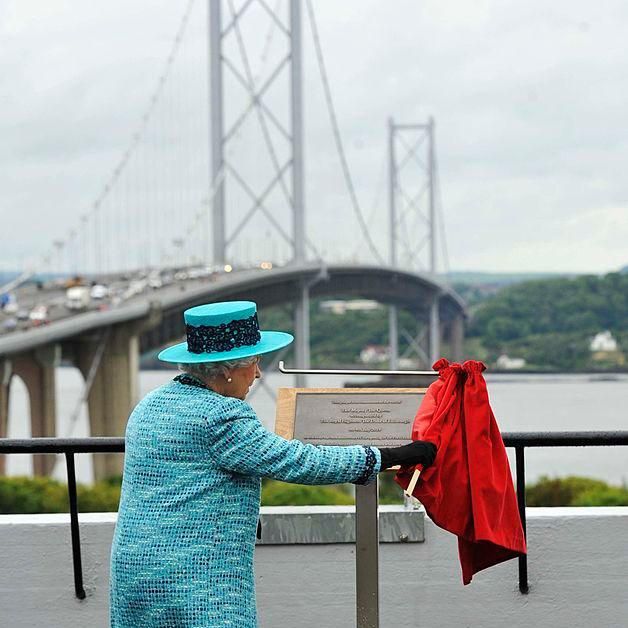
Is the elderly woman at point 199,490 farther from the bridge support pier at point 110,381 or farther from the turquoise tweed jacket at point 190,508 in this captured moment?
the bridge support pier at point 110,381

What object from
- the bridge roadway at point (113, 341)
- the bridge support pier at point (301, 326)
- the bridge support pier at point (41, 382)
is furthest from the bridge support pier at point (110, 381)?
the bridge support pier at point (301, 326)

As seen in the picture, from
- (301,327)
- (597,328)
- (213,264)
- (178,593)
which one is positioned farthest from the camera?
(597,328)

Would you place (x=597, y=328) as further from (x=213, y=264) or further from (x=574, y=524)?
(x=574, y=524)

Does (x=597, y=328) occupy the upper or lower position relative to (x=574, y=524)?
lower

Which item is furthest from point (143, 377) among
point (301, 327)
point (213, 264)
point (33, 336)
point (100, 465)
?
point (33, 336)

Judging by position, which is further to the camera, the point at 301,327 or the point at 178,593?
the point at 301,327

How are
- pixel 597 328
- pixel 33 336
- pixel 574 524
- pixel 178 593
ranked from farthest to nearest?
pixel 597 328 < pixel 33 336 < pixel 574 524 < pixel 178 593

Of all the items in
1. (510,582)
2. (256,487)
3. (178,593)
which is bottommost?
(510,582)

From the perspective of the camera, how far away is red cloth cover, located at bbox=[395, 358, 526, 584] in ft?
9.34

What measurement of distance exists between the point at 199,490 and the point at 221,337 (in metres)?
0.30

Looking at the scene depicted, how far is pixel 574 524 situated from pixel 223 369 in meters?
1.43

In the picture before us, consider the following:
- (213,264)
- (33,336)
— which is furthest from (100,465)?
(213,264)

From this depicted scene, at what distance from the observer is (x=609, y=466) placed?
1171 inches

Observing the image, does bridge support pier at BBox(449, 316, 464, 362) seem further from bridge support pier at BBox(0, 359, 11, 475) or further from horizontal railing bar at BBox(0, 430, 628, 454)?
horizontal railing bar at BBox(0, 430, 628, 454)
